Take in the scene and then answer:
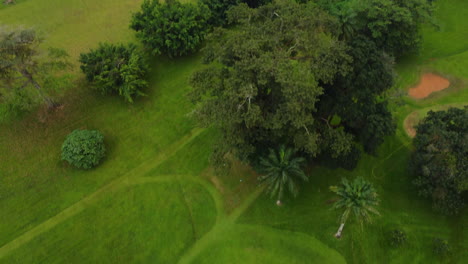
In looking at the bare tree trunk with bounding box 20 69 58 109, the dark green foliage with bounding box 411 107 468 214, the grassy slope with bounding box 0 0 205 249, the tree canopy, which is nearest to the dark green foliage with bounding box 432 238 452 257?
the dark green foliage with bounding box 411 107 468 214

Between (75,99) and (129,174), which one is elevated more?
(75,99)

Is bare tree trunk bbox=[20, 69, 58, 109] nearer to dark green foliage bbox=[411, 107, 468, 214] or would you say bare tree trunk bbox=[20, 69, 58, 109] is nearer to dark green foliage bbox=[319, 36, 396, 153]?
dark green foliage bbox=[319, 36, 396, 153]

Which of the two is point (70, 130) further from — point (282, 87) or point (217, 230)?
point (282, 87)

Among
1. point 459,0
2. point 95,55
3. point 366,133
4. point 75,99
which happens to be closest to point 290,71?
point 366,133

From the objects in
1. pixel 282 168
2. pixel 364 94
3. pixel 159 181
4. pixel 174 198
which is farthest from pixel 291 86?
pixel 159 181

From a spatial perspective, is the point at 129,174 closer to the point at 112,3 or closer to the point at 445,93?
the point at 112,3

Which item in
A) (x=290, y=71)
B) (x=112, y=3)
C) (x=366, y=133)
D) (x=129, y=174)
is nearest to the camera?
(x=290, y=71)


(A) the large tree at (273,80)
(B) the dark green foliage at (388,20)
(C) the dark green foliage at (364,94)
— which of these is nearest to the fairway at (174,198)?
(C) the dark green foliage at (364,94)

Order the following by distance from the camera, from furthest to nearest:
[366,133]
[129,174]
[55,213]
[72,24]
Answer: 1. [72,24]
2. [129,174]
3. [55,213]
4. [366,133]

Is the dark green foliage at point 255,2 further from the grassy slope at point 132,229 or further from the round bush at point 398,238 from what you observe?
the round bush at point 398,238
